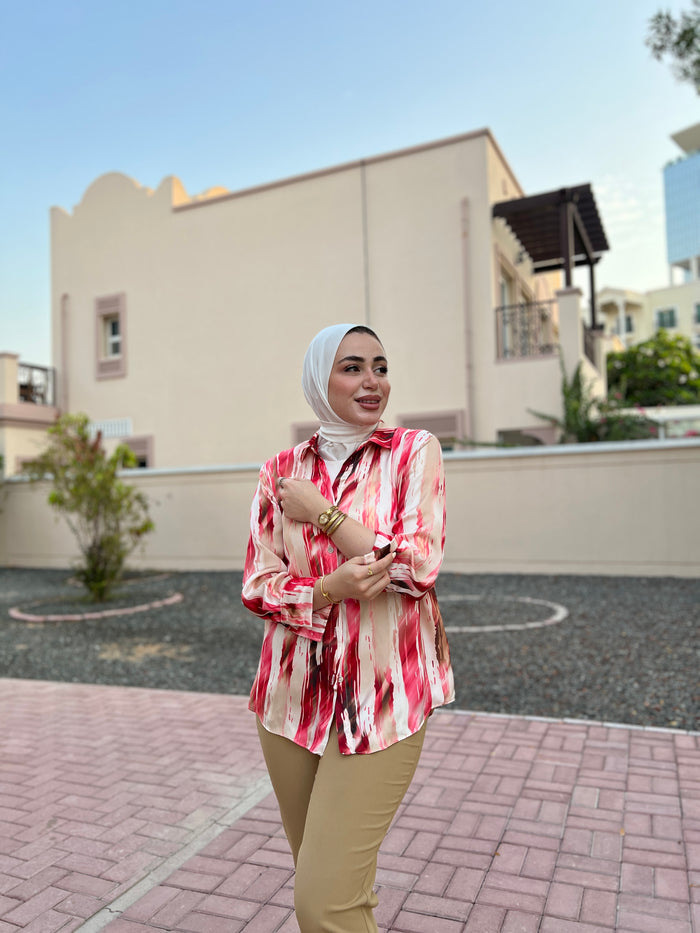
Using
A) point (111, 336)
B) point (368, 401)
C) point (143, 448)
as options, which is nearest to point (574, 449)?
point (368, 401)

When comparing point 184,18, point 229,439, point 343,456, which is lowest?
point 343,456

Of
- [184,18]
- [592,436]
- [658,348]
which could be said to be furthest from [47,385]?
[658,348]

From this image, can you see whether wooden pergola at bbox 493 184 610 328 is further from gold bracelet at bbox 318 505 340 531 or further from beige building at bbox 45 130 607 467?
gold bracelet at bbox 318 505 340 531

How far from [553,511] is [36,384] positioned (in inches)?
534

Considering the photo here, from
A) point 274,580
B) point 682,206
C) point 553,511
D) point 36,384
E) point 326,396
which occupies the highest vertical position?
Answer: point 682,206

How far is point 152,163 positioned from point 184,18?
6818 mm

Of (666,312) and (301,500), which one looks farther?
(666,312)

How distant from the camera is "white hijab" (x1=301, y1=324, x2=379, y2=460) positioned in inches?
74.8

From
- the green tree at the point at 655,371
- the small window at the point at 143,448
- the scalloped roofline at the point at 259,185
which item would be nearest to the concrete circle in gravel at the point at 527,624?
the scalloped roofline at the point at 259,185

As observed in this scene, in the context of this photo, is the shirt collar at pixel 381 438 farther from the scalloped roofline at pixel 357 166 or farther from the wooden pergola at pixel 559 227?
the scalloped roofline at pixel 357 166

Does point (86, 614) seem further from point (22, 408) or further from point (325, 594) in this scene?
point (22, 408)

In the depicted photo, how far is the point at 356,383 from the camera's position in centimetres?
188

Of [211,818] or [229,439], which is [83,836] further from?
[229,439]

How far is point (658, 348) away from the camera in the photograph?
1244 inches
